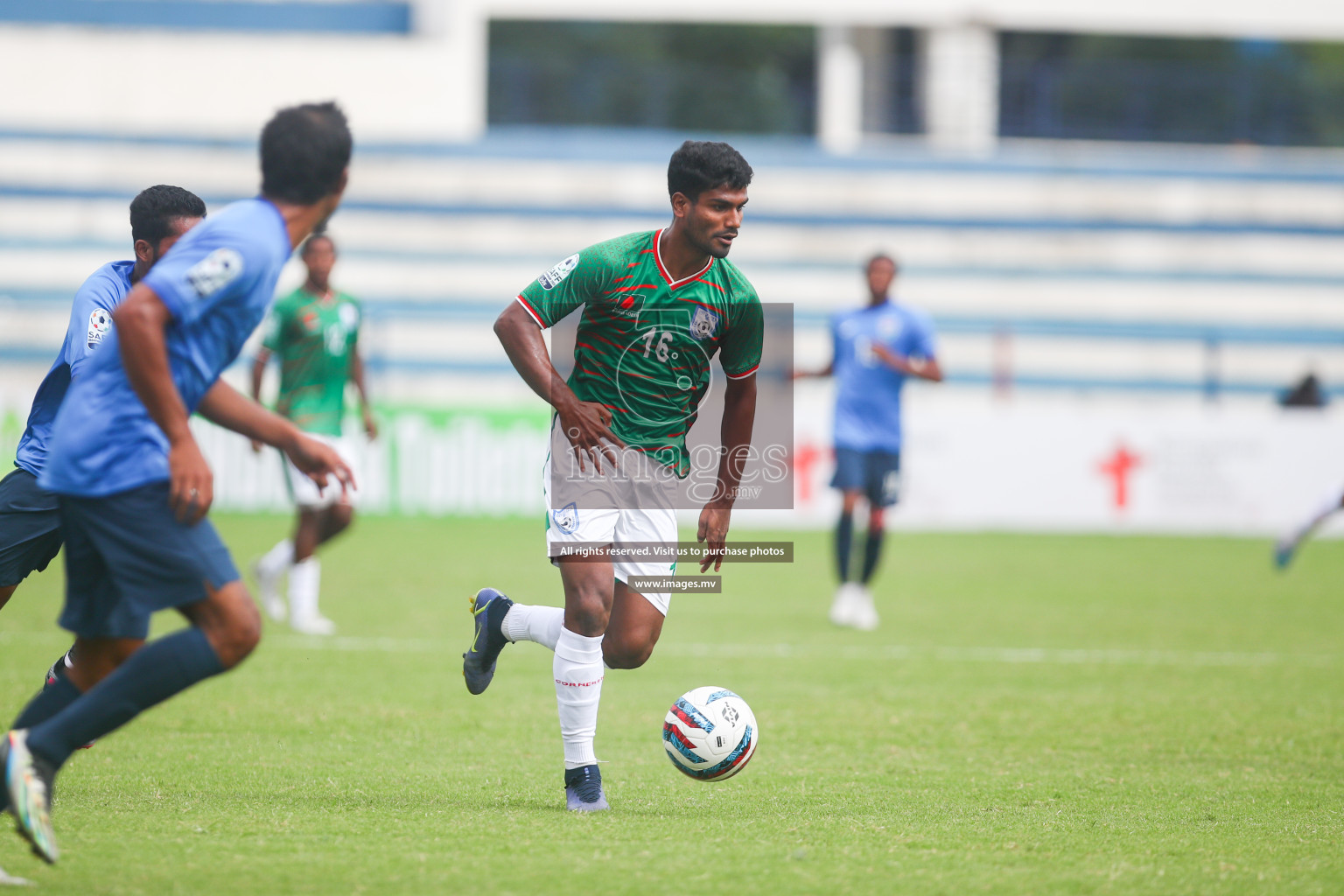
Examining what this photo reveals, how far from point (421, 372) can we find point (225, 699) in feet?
60.2

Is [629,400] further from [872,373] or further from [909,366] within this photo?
[872,373]

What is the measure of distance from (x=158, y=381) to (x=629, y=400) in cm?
195

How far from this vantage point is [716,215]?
5.20 meters

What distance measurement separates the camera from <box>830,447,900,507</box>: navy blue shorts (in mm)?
11289

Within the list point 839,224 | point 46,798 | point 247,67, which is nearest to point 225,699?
point 46,798

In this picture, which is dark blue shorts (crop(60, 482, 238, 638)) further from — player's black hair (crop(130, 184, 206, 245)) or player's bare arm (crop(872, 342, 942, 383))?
player's bare arm (crop(872, 342, 942, 383))

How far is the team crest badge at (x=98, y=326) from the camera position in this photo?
200 inches

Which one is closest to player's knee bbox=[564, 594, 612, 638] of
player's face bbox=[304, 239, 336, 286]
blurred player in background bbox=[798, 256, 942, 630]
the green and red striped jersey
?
the green and red striped jersey

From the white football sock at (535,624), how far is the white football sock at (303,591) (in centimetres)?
448

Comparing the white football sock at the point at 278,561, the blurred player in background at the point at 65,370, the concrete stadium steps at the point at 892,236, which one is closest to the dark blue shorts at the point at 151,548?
the blurred player in background at the point at 65,370

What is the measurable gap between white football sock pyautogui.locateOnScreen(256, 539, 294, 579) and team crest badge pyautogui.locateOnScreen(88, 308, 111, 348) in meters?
5.07

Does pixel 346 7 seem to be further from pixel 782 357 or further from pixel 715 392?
pixel 715 392

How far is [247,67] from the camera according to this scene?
94.6 feet

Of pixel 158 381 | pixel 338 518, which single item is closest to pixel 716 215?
pixel 158 381
